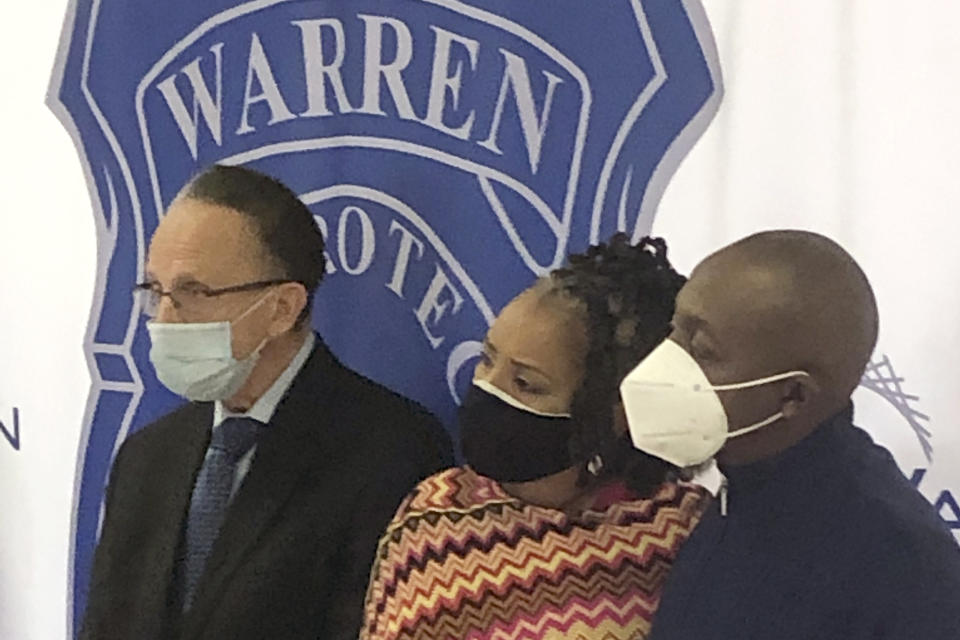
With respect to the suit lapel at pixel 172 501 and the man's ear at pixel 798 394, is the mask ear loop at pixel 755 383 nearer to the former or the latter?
the man's ear at pixel 798 394

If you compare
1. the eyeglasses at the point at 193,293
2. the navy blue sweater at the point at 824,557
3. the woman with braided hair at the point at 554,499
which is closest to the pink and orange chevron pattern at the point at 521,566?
the woman with braided hair at the point at 554,499

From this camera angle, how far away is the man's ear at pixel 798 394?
1.21 metres

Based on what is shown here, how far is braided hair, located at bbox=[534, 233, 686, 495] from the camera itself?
4.77 feet

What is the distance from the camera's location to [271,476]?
1.68 meters

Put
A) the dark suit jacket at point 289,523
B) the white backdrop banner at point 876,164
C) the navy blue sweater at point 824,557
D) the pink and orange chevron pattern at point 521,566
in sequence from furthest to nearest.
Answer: the dark suit jacket at point 289,523
the white backdrop banner at point 876,164
the pink and orange chevron pattern at point 521,566
the navy blue sweater at point 824,557

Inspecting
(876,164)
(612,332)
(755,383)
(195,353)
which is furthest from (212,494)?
(876,164)

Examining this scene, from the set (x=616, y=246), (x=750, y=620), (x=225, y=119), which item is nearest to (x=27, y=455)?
(x=225, y=119)

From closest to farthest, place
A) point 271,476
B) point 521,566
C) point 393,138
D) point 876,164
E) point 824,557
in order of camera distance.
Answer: point 824,557
point 521,566
point 876,164
point 271,476
point 393,138

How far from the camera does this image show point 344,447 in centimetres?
171

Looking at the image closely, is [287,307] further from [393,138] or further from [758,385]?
[758,385]

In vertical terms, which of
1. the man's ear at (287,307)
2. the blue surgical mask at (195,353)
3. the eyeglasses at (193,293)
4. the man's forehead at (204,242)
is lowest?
the blue surgical mask at (195,353)

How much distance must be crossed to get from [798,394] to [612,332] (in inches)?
11.5

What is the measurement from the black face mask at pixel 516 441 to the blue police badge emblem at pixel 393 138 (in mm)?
393

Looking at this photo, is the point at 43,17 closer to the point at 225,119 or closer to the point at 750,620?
the point at 225,119
